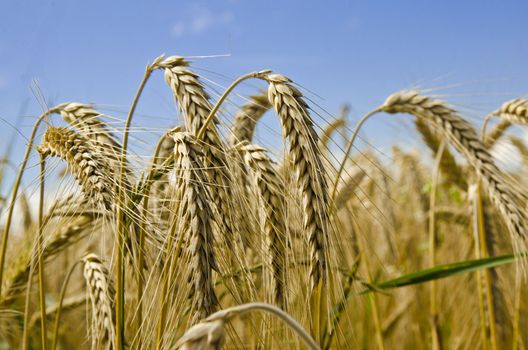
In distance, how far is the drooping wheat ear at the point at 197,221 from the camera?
1.26 meters

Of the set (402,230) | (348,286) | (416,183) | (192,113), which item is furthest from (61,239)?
(402,230)

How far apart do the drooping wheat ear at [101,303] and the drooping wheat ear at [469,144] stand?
1.16m

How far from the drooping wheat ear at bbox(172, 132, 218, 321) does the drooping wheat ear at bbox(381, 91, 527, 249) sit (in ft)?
3.55

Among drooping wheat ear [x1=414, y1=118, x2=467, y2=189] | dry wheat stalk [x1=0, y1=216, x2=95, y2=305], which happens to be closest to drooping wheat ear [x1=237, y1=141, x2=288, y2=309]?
dry wheat stalk [x1=0, y1=216, x2=95, y2=305]

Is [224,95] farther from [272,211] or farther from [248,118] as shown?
[248,118]

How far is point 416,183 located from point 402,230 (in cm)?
60

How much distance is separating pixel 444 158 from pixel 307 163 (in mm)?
1766

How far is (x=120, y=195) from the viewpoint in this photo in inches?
57.5

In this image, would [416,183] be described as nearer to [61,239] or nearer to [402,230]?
[402,230]

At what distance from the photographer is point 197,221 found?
1285mm

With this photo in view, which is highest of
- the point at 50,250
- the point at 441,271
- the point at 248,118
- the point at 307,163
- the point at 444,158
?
the point at 248,118

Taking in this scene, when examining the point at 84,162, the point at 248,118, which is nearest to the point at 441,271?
the point at 248,118

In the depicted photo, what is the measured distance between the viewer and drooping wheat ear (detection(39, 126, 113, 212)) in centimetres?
146

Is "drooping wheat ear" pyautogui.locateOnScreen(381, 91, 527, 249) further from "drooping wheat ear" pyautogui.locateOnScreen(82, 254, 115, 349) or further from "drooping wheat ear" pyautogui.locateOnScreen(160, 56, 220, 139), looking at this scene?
"drooping wheat ear" pyautogui.locateOnScreen(82, 254, 115, 349)
